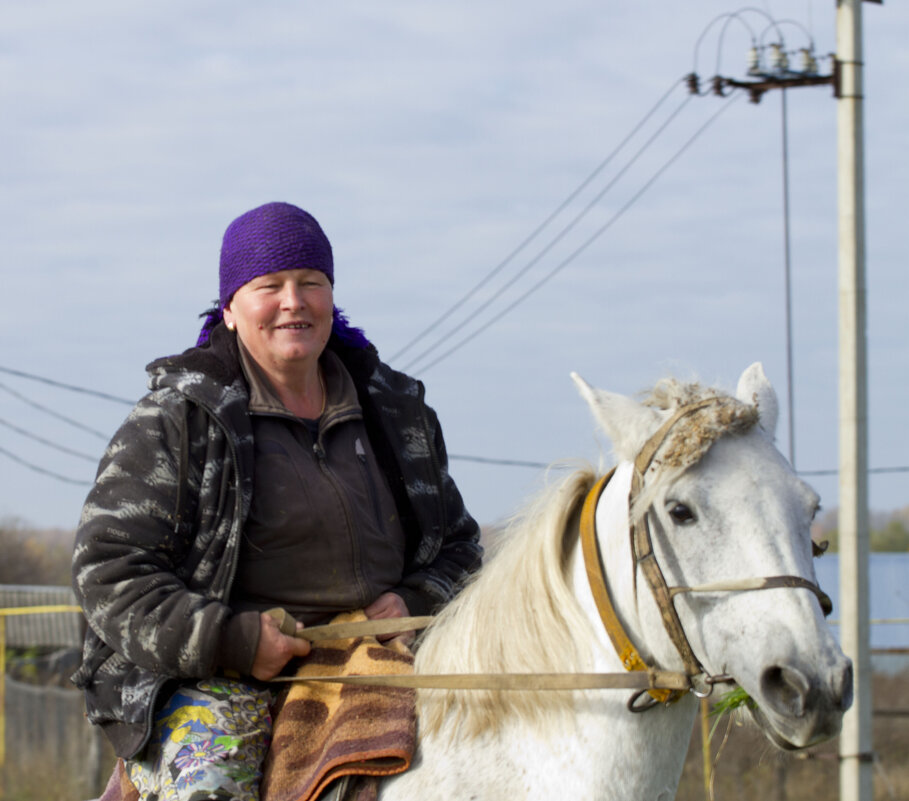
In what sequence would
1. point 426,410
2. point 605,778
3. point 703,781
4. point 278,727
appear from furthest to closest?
point 703,781
point 426,410
point 278,727
point 605,778

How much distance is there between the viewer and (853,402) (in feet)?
33.5

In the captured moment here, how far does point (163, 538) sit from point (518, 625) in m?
0.93

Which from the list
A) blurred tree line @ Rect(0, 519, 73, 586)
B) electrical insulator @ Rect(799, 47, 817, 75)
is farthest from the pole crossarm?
blurred tree line @ Rect(0, 519, 73, 586)

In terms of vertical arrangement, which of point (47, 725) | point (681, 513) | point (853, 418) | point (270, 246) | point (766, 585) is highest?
point (270, 246)

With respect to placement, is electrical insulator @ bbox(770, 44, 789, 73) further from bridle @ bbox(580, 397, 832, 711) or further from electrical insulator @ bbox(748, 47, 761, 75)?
bridle @ bbox(580, 397, 832, 711)

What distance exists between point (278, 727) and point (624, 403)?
1.23m

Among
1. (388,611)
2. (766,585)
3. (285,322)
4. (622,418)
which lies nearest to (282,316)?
(285,322)

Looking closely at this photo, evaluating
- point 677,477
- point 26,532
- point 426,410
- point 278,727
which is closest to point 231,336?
point 426,410

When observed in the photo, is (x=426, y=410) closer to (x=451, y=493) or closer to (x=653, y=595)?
(x=451, y=493)

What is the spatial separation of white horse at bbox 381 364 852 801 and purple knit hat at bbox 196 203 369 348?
93 cm

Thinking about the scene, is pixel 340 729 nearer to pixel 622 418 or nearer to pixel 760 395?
pixel 622 418

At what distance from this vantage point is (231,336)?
135 inches

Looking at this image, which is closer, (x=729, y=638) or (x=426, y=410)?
(x=729, y=638)

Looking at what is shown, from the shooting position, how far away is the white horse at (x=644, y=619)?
255 centimetres
